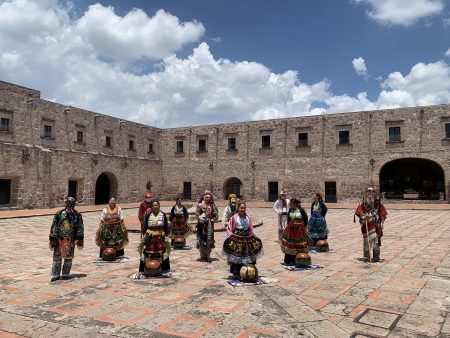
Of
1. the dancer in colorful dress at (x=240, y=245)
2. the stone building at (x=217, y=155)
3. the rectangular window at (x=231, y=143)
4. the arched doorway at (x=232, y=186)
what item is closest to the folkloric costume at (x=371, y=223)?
the dancer in colorful dress at (x=240, y=245)

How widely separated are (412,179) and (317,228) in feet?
70.1

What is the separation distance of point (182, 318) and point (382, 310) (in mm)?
2340

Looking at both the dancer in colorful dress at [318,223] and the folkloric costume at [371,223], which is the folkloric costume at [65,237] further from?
the folkloric costume at [371,223]

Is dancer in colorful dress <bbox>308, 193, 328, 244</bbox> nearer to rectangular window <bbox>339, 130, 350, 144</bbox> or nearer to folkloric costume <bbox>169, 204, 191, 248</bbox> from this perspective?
folkloric costume <bbox>169, 204, 191, 248</bbox>

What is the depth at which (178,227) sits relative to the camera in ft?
29.2

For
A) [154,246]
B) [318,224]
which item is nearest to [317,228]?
[318,224]

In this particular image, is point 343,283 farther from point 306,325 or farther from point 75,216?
point 75,216

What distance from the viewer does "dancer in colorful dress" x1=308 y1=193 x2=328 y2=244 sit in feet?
27.7

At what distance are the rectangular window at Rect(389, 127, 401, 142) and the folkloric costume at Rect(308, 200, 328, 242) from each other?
16859 millimetres

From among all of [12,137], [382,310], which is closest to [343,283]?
[382,310]

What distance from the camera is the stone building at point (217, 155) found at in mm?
20344

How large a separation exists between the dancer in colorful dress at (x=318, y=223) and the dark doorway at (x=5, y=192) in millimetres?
17015

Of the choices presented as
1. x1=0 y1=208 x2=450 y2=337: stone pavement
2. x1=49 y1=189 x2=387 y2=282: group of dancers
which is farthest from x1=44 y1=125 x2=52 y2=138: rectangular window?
x1=49 y1=189 x2=387 y2=282: group of dancers

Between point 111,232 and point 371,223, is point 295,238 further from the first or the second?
point 111,232
